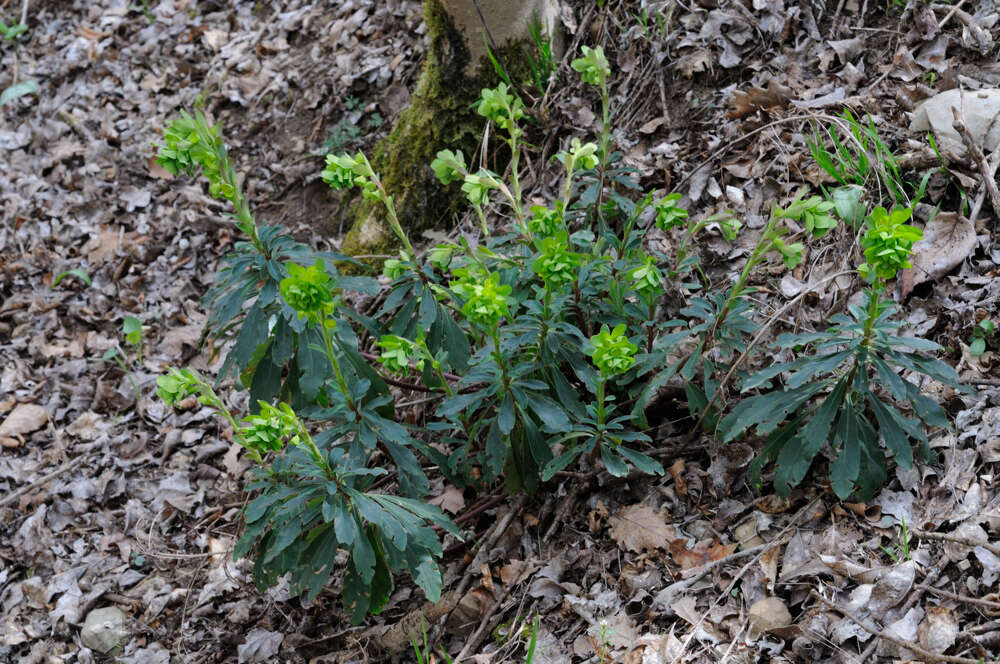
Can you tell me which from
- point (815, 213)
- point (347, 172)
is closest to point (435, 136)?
point (347, 172)

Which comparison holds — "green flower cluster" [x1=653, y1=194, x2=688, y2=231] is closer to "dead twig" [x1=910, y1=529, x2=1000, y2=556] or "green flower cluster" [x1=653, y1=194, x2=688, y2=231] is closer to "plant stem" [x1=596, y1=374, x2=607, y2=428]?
"plant stem" [x1=596, y1=374, x2=607, y2=428]

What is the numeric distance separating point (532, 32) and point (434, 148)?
750 mm

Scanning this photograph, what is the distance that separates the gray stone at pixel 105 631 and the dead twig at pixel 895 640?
2.57 meters

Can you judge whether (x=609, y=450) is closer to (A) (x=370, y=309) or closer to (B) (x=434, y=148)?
(A) (x=370, y=309)

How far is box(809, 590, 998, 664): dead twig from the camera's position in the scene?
183 centimetres

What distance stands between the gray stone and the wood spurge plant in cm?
101

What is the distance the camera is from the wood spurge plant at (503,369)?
217 centimetres

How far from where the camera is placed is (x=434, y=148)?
4047 millimetres

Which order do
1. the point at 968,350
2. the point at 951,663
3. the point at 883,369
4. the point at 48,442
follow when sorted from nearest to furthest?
the point at 951,663
the point at 883,369
the point at 968,350
the point at 48,442

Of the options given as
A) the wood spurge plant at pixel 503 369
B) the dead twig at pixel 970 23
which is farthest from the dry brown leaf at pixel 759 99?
the wood spurge plant at pixel 503 369

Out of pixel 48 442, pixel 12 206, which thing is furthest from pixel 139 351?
pixel 12 206

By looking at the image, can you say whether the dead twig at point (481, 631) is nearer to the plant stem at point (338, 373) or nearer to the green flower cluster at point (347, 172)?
the plant stem at point (338, 373)

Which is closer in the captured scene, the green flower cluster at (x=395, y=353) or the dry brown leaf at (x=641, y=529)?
the green flower cluster at (x=395, y=353)

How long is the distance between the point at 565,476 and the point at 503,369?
63 cm
